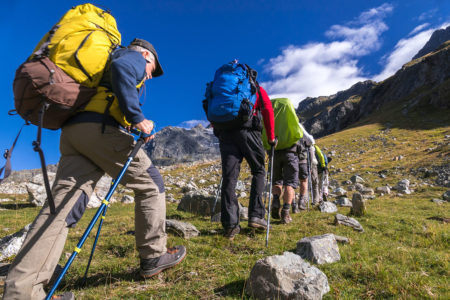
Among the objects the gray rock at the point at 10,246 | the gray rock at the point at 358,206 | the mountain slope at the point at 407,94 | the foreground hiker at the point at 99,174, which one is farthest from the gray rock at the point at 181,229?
the mountain slope at the point at 407,94

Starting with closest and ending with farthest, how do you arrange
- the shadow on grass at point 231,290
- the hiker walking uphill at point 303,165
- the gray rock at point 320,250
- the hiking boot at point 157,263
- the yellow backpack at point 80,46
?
the yellow backpack at point 80,46 < the shadow on grass at point 231,290 < the hiking boot at point 157,263 < the gray rock at point 320,250 < the hiker walking uphill at point 303,165

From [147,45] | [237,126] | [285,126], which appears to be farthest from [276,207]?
[147,45]

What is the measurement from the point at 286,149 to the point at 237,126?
2.08 meters

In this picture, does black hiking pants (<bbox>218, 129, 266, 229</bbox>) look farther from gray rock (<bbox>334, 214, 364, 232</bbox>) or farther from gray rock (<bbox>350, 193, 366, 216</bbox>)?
gray rock (<bbox>350, 193, 366, 216</bbox>)

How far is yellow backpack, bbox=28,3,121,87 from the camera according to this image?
8.50 feet

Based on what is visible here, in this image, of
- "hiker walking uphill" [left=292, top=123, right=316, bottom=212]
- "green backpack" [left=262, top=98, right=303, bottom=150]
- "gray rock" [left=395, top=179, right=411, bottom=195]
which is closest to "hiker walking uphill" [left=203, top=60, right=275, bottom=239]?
"green backpack" [left=262, top=98, right=303, bottom=150]

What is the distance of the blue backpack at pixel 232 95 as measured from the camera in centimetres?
472

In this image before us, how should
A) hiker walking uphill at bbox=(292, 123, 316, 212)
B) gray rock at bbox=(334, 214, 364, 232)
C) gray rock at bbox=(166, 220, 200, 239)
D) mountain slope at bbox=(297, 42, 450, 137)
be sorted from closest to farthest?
1. gray rock at bbox=(166, 220, 200, 239)
2. gray rock at bbox=(334, 214, 364, 232)
3. hiker walking uphill at bbox=(292, 123, 316, 212)
4. mountain slope at bbox=(297, 42, 450, 137)

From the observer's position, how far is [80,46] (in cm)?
265

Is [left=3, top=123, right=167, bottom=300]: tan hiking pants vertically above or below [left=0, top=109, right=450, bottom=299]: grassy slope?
above

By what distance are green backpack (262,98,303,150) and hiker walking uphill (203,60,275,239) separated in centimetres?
112

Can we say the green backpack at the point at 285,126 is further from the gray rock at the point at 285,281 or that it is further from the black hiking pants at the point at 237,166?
the gray rock at the point at 285,281

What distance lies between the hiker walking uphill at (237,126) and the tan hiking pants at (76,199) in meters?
1.98

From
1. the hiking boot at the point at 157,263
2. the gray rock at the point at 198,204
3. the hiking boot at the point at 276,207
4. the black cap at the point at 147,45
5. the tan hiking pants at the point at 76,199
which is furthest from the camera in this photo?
the gray rock at the point at 198,204
